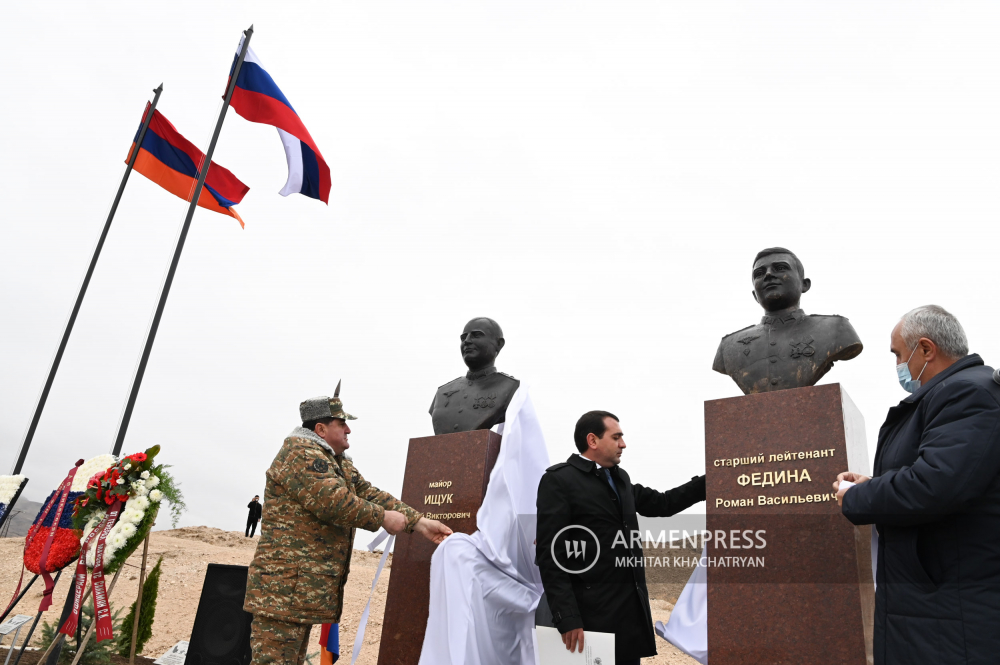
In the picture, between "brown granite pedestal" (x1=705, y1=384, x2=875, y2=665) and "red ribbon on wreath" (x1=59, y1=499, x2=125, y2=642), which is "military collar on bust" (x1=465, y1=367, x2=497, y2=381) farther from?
Answer: "red ribbon on wreath" (x1=59, y1=499, x2=125, y2=642)

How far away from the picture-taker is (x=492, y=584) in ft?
13.7

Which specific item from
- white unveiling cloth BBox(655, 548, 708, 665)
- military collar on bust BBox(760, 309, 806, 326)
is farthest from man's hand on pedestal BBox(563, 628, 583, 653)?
military collar on bust BBox(760, 309, 806, 326)

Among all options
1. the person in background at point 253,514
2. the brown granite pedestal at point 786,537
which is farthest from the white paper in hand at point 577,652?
the person in background at point 253,514

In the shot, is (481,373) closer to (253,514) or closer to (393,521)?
(393,521)

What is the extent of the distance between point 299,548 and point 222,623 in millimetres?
2049

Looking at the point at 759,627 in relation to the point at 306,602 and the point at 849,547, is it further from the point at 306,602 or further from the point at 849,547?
the point at 306,602

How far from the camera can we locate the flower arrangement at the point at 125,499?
4.19 metres

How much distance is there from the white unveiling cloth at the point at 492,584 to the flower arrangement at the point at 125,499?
187cm

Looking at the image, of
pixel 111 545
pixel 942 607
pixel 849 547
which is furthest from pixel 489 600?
pixel 942 607

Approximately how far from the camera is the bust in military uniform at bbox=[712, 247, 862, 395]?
12.9 ft

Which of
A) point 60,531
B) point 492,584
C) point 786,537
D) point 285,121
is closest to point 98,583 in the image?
point 60,531

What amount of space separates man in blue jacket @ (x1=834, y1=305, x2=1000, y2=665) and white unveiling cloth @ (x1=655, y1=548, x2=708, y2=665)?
1.56 meters

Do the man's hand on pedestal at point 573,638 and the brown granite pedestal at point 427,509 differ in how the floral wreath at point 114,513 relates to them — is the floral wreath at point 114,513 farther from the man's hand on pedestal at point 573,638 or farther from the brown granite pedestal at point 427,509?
the man's hand on pedestal at point 573,638

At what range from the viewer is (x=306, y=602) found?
11.4 feet
